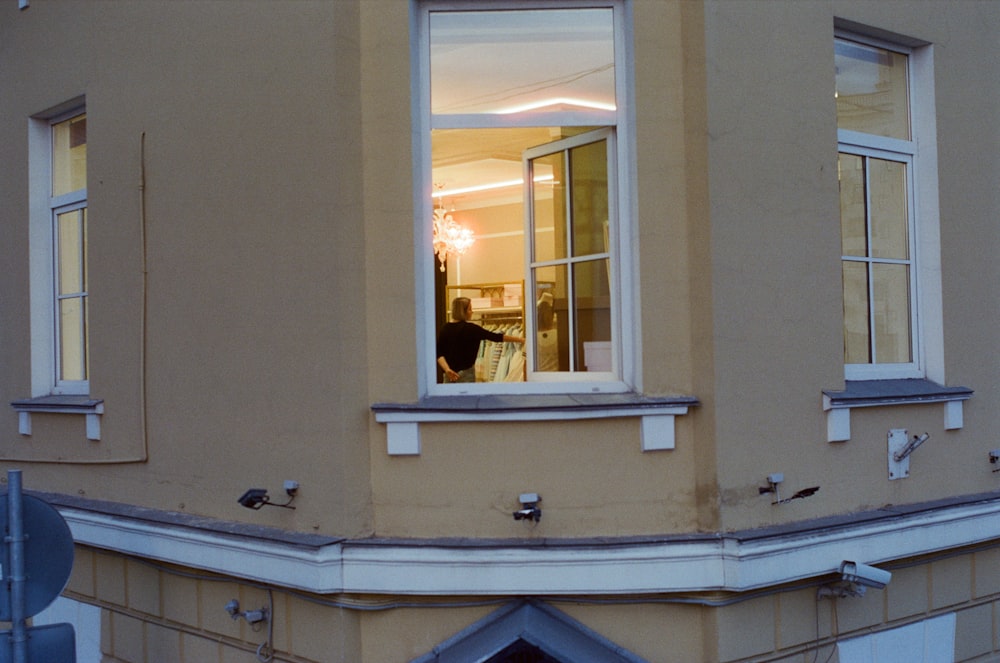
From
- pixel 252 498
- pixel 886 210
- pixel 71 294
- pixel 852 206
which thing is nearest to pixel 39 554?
pixel 252 498

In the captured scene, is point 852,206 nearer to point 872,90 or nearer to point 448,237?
point 872,90

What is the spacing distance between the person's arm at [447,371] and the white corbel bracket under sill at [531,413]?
0.33 metres

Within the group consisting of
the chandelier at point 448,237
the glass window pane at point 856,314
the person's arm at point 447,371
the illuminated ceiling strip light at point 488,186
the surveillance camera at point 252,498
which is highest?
the illuminated ceiling strip light at point 488,186

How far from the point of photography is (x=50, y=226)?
26.9 ft

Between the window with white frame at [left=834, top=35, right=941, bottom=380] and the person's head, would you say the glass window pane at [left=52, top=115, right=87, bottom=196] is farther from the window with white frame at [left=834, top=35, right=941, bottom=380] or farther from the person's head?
the window with white frame at [left=834, top=35, right=941, bottom=380]

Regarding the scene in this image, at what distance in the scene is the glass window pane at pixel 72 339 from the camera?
7.93m

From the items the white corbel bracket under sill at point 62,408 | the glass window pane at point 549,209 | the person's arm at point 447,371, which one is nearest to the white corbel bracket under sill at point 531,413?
the person's arm at point 447,371

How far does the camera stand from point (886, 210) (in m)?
6.83

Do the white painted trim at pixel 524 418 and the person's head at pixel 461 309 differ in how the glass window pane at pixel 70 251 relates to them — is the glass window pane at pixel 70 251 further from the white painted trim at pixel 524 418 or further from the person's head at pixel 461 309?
the white painted trim at pixel 524 418

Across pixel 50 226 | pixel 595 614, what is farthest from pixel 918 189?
pixel 50 226

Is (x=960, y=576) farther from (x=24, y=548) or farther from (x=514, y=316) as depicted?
(x=24, y=548)

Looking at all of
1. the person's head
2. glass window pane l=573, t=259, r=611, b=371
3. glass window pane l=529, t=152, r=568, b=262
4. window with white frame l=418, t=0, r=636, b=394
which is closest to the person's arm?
window with white frame l=418, t=0, r=636, b=394

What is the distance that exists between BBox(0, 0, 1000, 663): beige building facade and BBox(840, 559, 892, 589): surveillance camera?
0.01 m

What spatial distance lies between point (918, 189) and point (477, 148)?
2661mm
